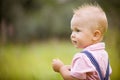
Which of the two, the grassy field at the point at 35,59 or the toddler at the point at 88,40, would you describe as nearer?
the toddler at the point at 88,40

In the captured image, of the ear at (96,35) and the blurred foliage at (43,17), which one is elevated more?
the blurred foliage at (43,17)

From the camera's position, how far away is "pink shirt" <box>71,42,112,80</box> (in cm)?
117

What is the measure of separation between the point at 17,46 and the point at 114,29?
565mm

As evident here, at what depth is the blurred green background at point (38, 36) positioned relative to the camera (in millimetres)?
2066

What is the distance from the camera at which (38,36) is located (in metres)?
2.09

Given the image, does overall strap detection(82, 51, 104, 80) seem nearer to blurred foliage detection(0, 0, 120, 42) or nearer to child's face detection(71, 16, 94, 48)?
child's face detection(71, 16, 94, 48)

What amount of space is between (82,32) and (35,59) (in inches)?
35.0

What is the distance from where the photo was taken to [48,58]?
2062mm

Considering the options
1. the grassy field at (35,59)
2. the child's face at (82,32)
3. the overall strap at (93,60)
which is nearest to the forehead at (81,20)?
the child's face at (82,32)

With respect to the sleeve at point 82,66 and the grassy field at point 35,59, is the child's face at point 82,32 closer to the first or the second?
the sleeve at point 82,66

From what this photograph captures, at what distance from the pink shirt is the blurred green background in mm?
810

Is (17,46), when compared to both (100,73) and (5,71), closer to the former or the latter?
(5,71)

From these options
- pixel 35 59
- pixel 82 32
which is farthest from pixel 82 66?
pixel 35 59

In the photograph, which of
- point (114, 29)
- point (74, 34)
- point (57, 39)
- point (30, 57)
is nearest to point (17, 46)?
point (30, 57)
